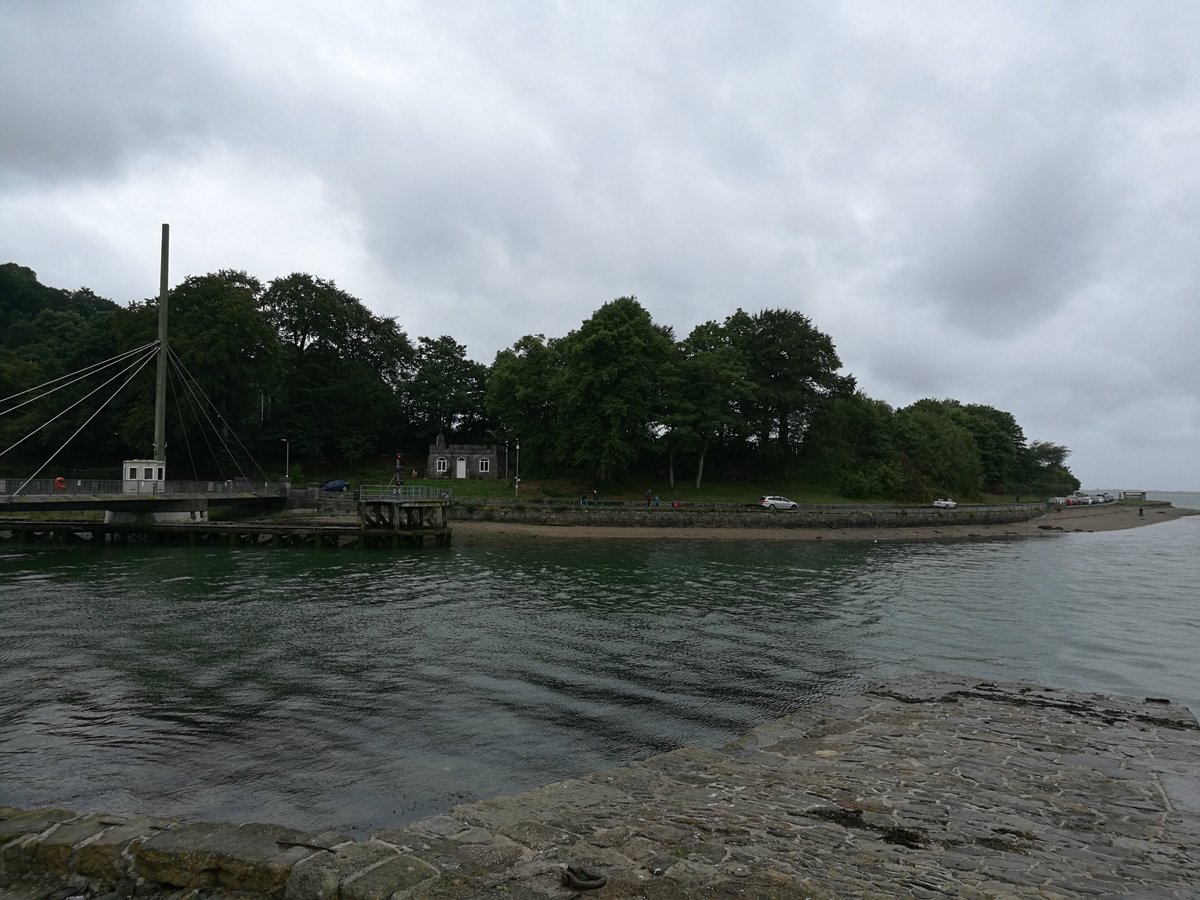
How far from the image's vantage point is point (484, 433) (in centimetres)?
8762

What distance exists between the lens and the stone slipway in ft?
18.4

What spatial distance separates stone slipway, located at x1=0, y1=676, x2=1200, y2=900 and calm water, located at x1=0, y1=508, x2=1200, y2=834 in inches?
74.8

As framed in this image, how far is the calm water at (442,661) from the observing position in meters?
9.81

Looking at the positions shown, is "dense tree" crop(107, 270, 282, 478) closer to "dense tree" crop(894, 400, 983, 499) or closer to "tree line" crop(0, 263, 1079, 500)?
"tree line" crop(0, 263, 1079, 500)

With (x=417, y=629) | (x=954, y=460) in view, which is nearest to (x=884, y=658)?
(x=417, y=629)

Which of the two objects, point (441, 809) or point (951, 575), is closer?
point (441, 809)

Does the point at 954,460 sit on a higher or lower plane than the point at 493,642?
higher

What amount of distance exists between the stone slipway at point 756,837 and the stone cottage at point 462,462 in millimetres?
67651

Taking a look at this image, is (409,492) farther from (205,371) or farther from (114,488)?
(205,371)

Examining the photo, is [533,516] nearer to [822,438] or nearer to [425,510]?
[425,510]

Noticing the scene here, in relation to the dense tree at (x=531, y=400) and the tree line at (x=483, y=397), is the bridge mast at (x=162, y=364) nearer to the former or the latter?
the tree line at (x=483, y=397)

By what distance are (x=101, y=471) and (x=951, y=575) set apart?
73.1 metres

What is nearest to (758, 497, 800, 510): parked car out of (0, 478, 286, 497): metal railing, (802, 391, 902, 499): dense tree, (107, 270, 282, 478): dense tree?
(802, 391, 902, 499): dense tree

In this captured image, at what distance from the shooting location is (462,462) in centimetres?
A: 7669
